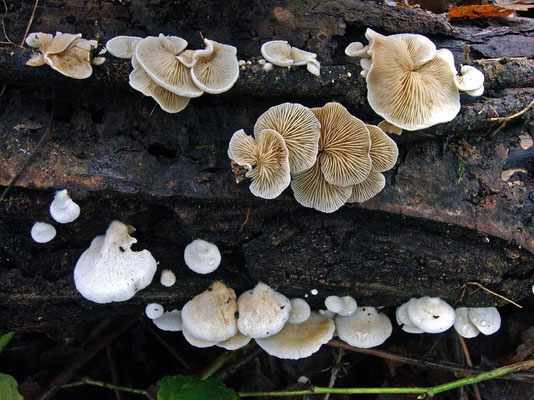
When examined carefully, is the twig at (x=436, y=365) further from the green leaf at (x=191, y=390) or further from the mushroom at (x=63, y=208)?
the mushroom at (x=63, y=208)

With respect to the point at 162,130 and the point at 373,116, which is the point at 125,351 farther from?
the point at 373,116

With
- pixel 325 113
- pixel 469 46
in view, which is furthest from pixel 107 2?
pixel 469 46

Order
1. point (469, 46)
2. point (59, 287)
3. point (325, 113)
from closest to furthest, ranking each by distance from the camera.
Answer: point (325, 113) < point (59, 287) < point (469, 46)

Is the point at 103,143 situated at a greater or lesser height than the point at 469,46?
lesser

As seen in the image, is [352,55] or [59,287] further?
[59,287]

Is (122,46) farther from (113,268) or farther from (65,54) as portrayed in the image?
(113,268)
